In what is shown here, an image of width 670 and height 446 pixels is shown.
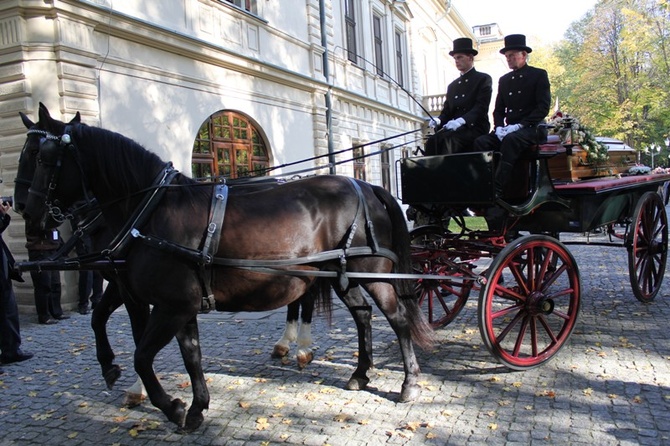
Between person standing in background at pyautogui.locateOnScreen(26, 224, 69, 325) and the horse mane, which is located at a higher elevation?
the horse mane

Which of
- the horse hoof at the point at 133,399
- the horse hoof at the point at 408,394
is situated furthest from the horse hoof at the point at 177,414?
the horse hoof at the point at 408,394

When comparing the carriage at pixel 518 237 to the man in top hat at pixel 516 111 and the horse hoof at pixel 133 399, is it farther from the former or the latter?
the horse hoof at pixel 133 399

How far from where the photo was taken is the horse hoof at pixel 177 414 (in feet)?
11.9

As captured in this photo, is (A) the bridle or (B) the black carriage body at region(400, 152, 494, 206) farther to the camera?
(B) the black carriage body at region(400, 152, 494, 206)

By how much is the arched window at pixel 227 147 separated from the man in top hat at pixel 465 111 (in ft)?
18.9

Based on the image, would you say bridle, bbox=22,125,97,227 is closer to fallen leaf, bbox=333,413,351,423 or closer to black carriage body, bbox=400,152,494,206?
fallen leaf, bbox=333,413,351,423

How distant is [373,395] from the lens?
4.14 meters

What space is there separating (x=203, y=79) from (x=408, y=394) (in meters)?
8.35

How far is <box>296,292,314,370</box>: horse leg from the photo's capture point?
4844mm

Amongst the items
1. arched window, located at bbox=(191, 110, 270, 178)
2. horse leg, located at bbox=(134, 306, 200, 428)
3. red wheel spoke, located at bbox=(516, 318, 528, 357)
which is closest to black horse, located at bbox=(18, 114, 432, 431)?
horse leg, located at bbox=(134, 306, 200, 428)

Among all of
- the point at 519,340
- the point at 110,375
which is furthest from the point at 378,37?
the point at 110,375

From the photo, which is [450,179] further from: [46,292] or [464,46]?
[46,292]

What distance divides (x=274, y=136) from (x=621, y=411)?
1044cm

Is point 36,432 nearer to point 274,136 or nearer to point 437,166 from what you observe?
point 437,166
